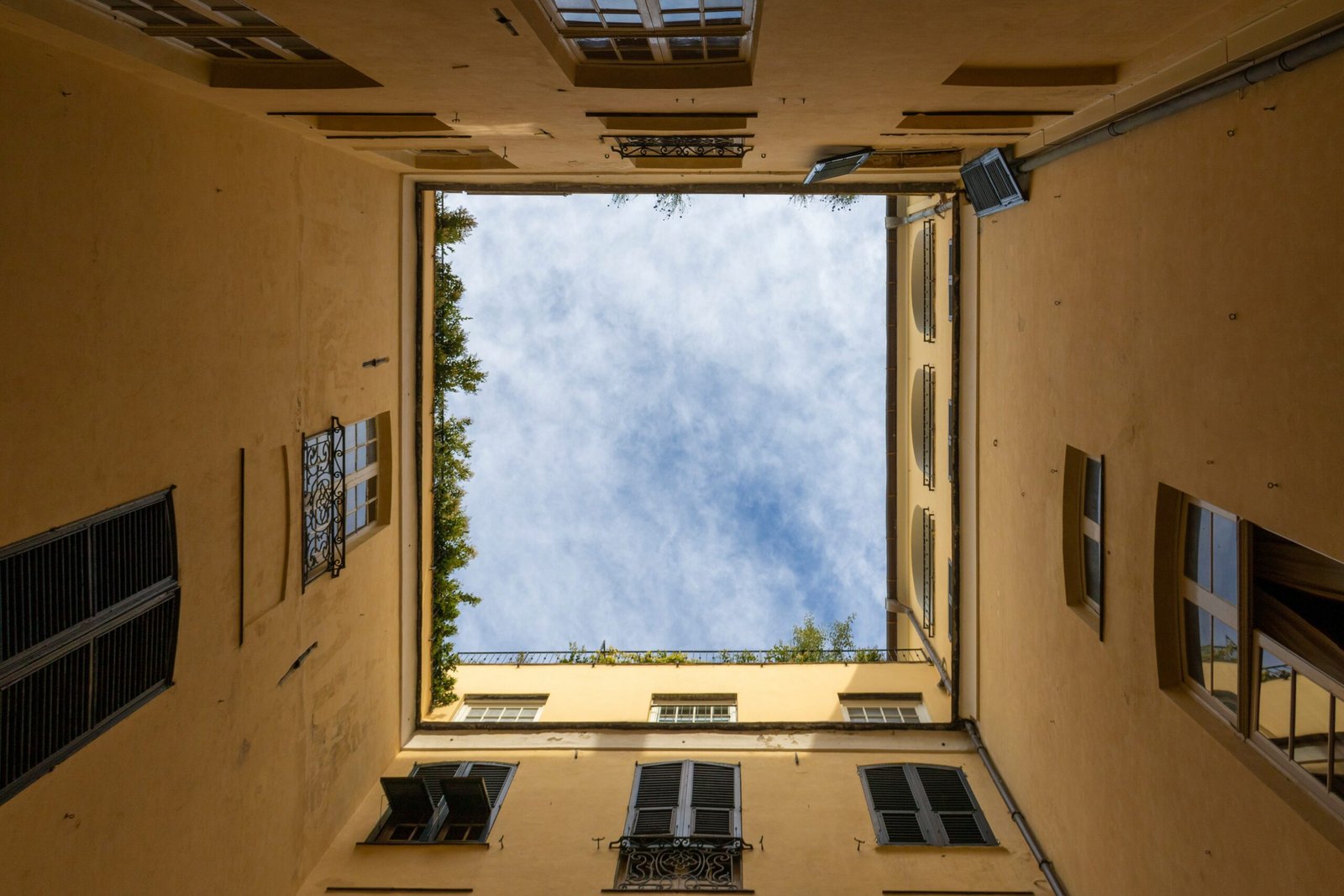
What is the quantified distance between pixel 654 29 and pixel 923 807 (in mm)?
8923

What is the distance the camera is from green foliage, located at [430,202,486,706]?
1365 centimetres

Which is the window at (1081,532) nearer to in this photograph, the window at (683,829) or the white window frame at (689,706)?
the window at (683,829)

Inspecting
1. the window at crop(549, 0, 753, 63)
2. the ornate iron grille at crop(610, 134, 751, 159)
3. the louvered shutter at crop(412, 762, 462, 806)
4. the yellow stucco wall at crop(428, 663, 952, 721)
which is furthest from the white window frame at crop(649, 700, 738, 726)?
the window at crop(549, 0, 753, 63)

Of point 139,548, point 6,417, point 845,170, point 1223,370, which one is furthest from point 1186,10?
point 139,548

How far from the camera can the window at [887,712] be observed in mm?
13320

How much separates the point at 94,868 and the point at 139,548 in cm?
213

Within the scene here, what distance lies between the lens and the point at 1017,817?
9.95 meters

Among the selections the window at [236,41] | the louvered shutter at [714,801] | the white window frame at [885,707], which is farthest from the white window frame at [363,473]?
the white window frame at [885,707]

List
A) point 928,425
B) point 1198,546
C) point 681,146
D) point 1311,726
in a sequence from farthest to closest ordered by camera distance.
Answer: point 928,425 < point 681,146 < point 1198,546 < point 1311,726

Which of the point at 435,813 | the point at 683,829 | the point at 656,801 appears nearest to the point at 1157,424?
the point at 683,829

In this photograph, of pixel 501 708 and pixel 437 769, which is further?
pixel 501 708

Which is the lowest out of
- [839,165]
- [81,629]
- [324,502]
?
[81,629]

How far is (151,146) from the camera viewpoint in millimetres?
6367

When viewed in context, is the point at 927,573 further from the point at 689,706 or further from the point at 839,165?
the point at 839,165
